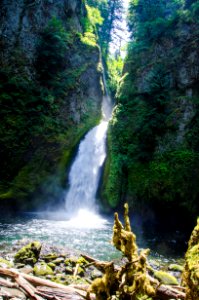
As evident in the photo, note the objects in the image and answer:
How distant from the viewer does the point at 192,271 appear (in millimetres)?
3121

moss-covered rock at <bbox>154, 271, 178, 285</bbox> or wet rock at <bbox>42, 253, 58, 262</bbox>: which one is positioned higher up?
moss-covered rock at <bbox>154, 271, 178, 285</bbox>

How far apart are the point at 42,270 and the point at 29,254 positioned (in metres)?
1.22

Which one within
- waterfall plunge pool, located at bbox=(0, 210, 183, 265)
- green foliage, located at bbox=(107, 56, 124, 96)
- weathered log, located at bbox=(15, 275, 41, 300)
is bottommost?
waterfall plunge pool, located at bbox=(0, 210, 183, 265)

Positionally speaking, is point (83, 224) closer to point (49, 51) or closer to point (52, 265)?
point (52, 265)

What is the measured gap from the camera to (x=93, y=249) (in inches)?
492

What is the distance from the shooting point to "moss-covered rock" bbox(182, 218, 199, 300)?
9.76 ft

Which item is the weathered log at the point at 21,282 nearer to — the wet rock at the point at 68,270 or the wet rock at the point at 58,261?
the wet rock at the point at 68,270

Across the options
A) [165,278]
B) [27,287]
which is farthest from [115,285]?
[165,278]

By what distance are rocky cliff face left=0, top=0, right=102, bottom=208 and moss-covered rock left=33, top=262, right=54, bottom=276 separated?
10.2 meters

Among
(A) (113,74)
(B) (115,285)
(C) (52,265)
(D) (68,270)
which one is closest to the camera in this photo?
(B) (115,285)

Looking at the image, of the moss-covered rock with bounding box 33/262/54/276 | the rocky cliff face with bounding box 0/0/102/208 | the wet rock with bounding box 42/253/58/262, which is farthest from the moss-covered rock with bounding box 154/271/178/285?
the rocky cliff face with bounding box 0/0/102/208

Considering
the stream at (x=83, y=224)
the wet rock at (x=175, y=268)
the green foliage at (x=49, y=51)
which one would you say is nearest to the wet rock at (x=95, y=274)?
the stream at (x=83, y=224)

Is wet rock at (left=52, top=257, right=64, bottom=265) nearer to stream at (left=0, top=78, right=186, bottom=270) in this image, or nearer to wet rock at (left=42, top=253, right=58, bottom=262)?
wet rock at (left=42, top=253, right=58, bottom=262)

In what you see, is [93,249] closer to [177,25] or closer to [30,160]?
[30,160]
